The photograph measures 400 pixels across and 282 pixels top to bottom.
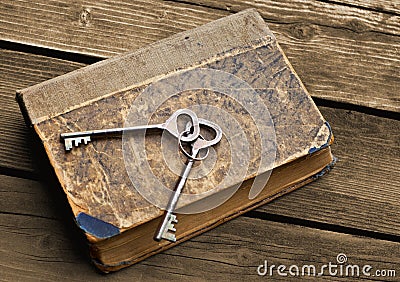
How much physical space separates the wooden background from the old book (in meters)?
0.05

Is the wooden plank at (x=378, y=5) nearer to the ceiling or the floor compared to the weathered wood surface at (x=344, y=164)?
nearer to the ceiling

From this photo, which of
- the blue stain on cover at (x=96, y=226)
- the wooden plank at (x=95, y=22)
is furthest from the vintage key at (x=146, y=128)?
the wooden plank at (x=95, y=22)

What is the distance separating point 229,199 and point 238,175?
0.05 m

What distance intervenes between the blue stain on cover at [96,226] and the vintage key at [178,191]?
2.6 inches

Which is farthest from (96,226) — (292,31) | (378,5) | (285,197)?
(378,5)

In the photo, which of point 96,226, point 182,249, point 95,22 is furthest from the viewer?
point 95,22

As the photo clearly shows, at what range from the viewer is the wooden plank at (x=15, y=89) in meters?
1.13

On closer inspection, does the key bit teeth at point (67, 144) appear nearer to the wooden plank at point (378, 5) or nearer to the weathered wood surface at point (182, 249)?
the weathered wood surface at point (182, 249)

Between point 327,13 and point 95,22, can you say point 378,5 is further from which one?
point 95,22

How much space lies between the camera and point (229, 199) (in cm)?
108

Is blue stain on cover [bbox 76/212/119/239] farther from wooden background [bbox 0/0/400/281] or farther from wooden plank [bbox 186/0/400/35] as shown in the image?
wooden plank [bbox 186/0/400/35]

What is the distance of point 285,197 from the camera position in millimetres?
1146

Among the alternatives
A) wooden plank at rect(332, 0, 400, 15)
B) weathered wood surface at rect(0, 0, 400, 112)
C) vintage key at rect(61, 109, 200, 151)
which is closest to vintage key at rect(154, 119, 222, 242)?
vintage key at rect(61, 109, 200, 151)

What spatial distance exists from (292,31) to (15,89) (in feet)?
1.71
